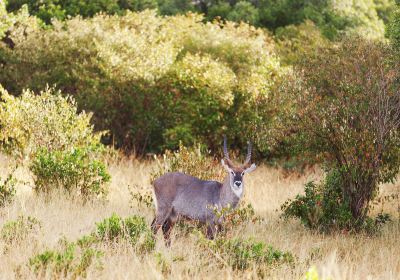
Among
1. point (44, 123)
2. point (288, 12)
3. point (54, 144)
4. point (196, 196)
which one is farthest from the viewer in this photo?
point (288, 12)

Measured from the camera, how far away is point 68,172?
42.4 feet

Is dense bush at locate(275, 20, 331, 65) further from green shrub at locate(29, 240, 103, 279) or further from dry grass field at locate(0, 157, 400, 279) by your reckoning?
green shrub at locate(29, 240, 103, 279)

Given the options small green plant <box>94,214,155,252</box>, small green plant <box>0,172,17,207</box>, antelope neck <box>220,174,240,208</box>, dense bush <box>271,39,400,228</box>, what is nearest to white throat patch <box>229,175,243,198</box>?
antelope neck <box>220,174,240,208</box>

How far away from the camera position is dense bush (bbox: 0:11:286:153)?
1945 centimetres

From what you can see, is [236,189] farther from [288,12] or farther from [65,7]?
[288,12]

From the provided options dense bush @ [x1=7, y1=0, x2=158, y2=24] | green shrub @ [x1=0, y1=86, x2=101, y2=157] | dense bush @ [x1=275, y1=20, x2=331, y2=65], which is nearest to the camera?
green shrub @ [x1=0, y1=86, x2=101, y2=157]

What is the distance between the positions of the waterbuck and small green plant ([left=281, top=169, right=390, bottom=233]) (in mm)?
2715

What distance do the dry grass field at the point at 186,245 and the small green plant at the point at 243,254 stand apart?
12 cm

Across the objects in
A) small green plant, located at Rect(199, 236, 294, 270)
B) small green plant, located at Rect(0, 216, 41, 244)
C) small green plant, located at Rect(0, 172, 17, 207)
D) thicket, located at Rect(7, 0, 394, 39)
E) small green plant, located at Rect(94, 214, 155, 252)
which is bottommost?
thicket, located at Rect(7, 0, 394, 39)

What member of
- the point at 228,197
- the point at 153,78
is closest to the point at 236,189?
the point at 228,197

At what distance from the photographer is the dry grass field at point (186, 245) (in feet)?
24.4

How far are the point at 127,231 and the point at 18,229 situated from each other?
147 centimetres

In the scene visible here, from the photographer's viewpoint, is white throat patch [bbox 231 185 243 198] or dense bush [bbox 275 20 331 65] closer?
white throat patch [bbox 231 185 243 198]

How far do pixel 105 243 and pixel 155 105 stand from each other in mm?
12159
